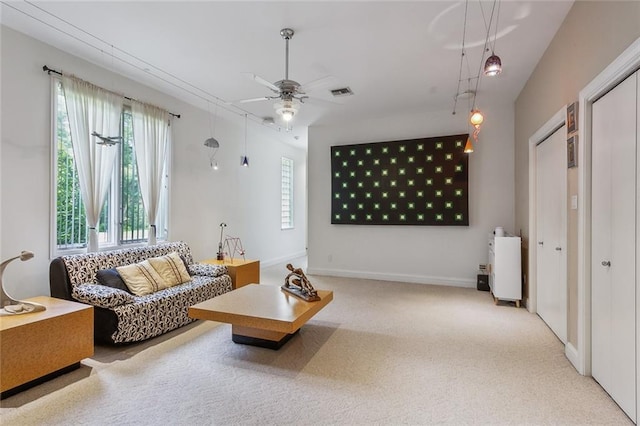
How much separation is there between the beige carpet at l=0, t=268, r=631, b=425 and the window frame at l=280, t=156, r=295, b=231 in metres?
4.96

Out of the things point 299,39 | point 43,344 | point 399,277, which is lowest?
Result: point 399,277

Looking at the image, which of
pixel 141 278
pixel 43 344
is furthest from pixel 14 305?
pixel 141 278

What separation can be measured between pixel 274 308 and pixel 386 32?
9.38ft

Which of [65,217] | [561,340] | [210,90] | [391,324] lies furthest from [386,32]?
[65,217]

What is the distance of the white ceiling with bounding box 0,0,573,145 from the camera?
9.41ft

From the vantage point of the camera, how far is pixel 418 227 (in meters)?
5.88

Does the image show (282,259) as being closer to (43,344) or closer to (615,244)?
(43,344)

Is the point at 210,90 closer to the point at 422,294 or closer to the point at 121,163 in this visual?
the point at 121,163

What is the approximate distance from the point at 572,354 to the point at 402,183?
12.0ft

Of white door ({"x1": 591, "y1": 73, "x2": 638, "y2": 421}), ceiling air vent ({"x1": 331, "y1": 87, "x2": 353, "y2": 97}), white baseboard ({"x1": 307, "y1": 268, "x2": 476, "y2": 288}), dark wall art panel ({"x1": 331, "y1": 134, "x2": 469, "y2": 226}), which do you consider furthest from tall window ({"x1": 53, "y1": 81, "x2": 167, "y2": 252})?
white door ({"x1": 591, "y1": 73, "x2": 638, "y2": 421})

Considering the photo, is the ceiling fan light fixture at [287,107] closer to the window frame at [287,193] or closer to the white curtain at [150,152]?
the white curtain at [150,152]

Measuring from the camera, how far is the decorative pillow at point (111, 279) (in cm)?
337

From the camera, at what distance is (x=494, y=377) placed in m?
2.54

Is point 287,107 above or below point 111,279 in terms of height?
above
